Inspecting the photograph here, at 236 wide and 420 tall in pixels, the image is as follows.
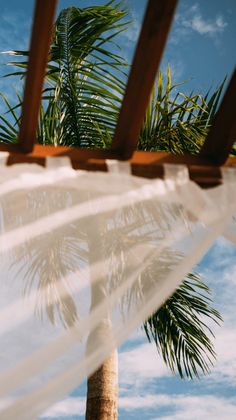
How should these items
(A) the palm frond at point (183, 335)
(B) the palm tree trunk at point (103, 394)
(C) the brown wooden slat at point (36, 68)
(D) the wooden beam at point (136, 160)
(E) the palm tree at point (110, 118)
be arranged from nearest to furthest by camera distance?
(C) the brown wooden slat at point (36, 68), (D) the wooden beam at point (136, 160), (B) the palm tree trunk at point (103, 394), (E) the palm tree at point (110, 118), (A) the palm frond at point (183, 335)

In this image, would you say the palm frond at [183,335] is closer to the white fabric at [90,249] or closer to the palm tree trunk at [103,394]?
the palm tree trunk at [103,394]

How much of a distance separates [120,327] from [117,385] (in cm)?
189

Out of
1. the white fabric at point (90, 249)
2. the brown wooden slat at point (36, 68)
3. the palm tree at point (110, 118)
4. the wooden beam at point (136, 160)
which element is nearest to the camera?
the brown wooden slat at point (36, 68)

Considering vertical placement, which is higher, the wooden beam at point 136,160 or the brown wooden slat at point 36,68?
the brown wooden slat at point 36,68

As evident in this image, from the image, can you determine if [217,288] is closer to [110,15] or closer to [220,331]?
[220,331]

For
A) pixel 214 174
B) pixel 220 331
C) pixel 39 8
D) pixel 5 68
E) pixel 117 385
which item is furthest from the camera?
pixel 220 331

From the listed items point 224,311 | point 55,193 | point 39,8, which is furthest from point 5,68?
point 224,311

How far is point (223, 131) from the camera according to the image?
1519 millimetres

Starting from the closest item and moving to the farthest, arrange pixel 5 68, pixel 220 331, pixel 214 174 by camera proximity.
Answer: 1. pixel 214 174
2. pixel 5 68
3. pixel 220 331

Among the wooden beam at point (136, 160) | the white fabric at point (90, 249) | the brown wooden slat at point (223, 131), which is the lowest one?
the white fabric at point (90, 249)

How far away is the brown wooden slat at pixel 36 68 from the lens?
117 cm

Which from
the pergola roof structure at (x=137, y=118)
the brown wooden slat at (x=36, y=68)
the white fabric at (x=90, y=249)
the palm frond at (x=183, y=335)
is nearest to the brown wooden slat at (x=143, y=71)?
the pergola roof structure at (x=137, y=118)

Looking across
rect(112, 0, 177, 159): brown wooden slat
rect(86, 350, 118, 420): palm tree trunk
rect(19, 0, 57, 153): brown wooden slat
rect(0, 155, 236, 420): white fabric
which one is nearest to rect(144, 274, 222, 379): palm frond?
rect(86, 350, 118, 420): palm tree trunk

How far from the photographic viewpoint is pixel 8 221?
154cm
